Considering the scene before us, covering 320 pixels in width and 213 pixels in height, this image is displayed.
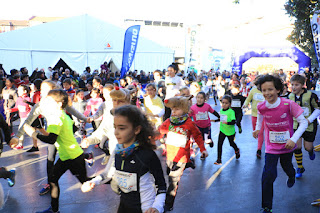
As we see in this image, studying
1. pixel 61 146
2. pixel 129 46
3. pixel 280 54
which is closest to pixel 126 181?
pixel 61 146

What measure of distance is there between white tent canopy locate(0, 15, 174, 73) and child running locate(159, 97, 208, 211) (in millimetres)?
16407

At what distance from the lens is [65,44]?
1917cm

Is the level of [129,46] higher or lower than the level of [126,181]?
higher

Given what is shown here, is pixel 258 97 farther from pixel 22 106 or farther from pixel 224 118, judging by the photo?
pixel 22 106

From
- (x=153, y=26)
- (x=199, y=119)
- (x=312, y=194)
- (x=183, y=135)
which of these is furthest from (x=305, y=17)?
(x=153, y=26)

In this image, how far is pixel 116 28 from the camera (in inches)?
820

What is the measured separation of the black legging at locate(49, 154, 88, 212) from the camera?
3656 millimetres

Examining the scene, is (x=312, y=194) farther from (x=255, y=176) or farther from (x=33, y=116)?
(x=33, y=116)

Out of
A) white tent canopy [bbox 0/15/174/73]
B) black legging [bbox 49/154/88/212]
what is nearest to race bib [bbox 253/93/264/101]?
black legging [bbox 49/154/88/212]

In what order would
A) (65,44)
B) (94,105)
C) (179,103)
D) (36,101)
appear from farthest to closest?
(65,44)
(94,105)
(36,101)
(179,103)

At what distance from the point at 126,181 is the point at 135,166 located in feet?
0.49

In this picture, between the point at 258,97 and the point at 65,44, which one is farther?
the point at 65,44

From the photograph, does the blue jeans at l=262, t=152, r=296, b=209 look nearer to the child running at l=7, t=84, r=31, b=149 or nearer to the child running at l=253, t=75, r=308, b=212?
the child running at l=253, t=75, r=308, b=212

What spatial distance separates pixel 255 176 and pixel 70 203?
10.7 ft
